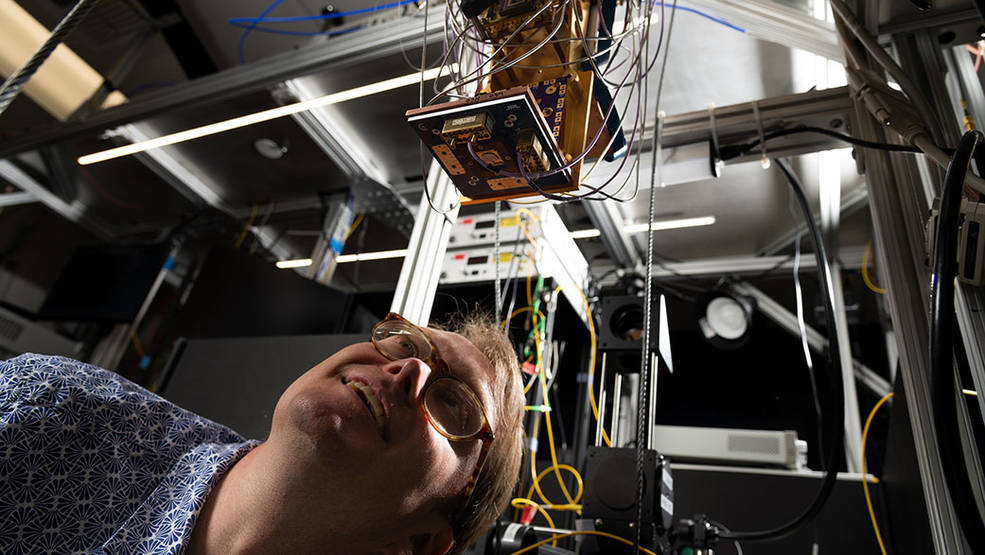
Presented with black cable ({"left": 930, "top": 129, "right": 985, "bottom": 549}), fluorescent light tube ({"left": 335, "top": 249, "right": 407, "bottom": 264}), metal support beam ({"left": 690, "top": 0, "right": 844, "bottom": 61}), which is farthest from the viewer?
fluorescent light tube ({"left": 335, "top": 249, "right": 407, "bottom": 264})

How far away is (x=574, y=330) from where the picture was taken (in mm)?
2146

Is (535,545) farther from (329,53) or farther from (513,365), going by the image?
(329,53)

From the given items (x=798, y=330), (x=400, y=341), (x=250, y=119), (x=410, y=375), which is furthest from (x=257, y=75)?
(x=798, y=330)

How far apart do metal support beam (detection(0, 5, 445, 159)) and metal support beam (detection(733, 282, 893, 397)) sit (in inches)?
88.4

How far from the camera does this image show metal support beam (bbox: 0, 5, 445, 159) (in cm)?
174

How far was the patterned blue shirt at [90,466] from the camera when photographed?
72 cm

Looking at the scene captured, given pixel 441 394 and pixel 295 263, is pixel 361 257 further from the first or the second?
pixel 441 394

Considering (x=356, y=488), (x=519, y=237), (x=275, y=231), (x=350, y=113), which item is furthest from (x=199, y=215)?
(x=356, y=488)

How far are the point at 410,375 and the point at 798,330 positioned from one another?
2.87m

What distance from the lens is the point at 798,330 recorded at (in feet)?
9.75

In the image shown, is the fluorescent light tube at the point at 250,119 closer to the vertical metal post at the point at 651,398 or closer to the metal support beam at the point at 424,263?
the metal support beam at the point at 424,263

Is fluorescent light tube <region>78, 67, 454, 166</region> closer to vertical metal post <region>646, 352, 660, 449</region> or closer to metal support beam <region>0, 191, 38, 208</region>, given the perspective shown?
metal support beam <region>0, 191, 38, 208</region>

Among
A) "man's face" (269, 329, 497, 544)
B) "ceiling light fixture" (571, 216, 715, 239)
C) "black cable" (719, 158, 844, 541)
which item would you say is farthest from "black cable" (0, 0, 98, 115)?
"ceiling light fixture" (571, 216, 715, 239)

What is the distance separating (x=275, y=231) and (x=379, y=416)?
9.38 feet
